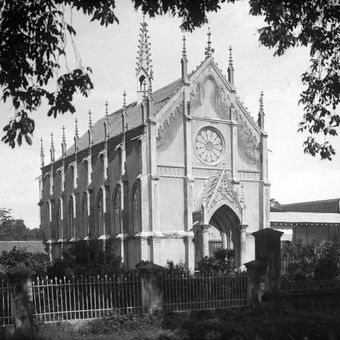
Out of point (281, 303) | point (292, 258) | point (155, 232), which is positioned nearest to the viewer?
point (281, 303)

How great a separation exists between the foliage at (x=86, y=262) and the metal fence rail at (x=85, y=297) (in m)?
0.89

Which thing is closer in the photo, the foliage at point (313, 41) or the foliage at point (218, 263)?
the foliage at point (313, 41)

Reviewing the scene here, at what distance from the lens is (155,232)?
113 feet

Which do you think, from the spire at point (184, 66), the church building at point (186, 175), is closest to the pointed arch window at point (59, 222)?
the church building at point (186, 175)

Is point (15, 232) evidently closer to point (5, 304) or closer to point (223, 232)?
point (223, 232)

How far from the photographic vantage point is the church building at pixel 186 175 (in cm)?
3509

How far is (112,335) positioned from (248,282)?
5.49m

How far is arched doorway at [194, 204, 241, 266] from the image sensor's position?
36.0 metres

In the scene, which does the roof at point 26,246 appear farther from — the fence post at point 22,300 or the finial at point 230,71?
the fence post at point 22,300

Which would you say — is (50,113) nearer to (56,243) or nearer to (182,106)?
(182,106)

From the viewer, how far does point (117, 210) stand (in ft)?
129

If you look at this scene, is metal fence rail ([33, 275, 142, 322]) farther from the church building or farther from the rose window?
the rose window

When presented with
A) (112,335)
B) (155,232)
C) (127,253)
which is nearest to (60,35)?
(112,335)

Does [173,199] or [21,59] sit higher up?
[21,59]
